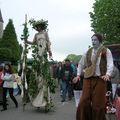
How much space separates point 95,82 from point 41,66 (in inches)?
234

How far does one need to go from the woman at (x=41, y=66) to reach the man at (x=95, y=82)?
5501 mm

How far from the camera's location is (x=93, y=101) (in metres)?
Result: 8.95

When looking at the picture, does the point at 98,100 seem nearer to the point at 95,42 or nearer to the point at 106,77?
the point at 106,77

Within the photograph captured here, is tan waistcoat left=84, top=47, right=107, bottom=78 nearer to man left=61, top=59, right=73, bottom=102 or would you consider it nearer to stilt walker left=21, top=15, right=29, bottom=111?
stilt walker left=21, top=15, right=29, bottom=111

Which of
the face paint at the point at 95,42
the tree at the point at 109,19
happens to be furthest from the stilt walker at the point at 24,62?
the tree at the point at 109,19

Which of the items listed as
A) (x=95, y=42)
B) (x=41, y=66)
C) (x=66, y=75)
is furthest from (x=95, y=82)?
(x=66, y=75)

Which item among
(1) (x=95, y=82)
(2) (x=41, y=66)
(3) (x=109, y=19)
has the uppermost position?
(3) (x=109, y=19)

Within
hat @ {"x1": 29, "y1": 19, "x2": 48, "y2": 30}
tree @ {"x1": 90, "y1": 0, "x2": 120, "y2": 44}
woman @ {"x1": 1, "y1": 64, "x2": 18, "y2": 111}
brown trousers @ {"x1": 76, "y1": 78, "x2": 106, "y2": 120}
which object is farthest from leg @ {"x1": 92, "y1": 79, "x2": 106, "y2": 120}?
tree @ {"x1": 90, "y1": 0, "x2": 120, "y2": 44}

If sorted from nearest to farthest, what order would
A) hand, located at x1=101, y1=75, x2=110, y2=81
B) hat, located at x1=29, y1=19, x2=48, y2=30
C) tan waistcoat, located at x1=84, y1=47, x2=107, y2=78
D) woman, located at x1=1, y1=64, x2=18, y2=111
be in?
hand, located at x1=101, y1=75, x2=110, y2=81 < tan waistcoat, located at x1=84, y1=47, x2=107, y2=78 < hat, located at x1=29, y1=19, x2=48, y2=30 < woman, located at x1=1, y1=64, x2=18, y2=111

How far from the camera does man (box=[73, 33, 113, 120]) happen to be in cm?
894

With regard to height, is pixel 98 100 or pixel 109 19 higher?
pixel 109 19

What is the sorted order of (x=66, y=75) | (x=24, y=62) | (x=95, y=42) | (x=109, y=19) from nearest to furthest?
(x=95, y=42), (x=24, y=62), (x=66, y=75), (x=109, y=19)

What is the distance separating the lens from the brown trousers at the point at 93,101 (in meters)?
8.93

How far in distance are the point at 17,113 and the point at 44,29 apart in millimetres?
2589
